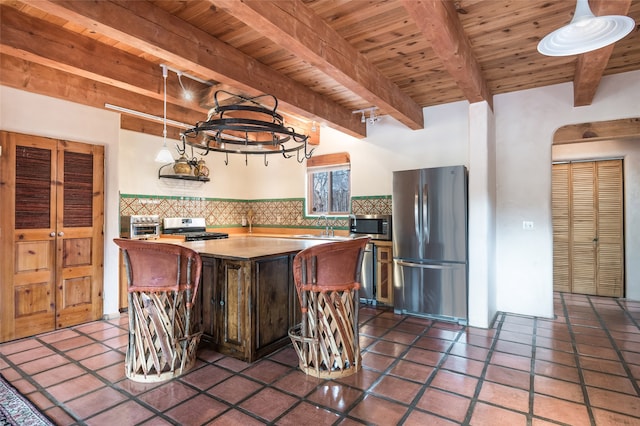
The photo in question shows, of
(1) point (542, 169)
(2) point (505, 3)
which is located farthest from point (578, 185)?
(2) point (505, 3)

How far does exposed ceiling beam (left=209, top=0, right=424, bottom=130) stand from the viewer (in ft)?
6.10

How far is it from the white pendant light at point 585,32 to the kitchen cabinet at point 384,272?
2.78m

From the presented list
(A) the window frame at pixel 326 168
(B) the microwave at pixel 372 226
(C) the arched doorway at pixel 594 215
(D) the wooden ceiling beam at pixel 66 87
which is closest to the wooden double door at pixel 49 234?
(D) the wooden ceiling beam at pixel 66 87

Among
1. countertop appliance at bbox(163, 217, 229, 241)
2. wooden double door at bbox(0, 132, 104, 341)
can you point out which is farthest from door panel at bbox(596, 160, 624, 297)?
wooden double door at bbox(0, 132, 104, 341)

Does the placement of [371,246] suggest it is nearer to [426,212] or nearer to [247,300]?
[426,212]

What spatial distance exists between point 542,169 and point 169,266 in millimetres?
4011

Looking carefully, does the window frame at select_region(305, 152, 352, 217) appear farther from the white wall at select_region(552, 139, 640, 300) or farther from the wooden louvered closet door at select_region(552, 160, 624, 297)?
the white wall at select_region(552, 139, 640, 300)

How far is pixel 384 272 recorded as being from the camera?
14.2 ft

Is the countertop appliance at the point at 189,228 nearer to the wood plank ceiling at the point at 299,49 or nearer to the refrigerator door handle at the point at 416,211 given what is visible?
the wood plank ceiling at the point at 299,49

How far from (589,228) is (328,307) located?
14.8 feet

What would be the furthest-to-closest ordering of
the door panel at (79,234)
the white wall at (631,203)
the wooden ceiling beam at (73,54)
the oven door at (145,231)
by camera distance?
the white wall at (631,203)
the oven door at (145,231)
the door panel at (79,234)
the wooden ceiling beam at (73,54)

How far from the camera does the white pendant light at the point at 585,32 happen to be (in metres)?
1.59

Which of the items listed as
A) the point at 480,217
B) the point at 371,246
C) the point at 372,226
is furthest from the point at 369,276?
the point at 480,217

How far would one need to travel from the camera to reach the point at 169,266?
2328 mm
